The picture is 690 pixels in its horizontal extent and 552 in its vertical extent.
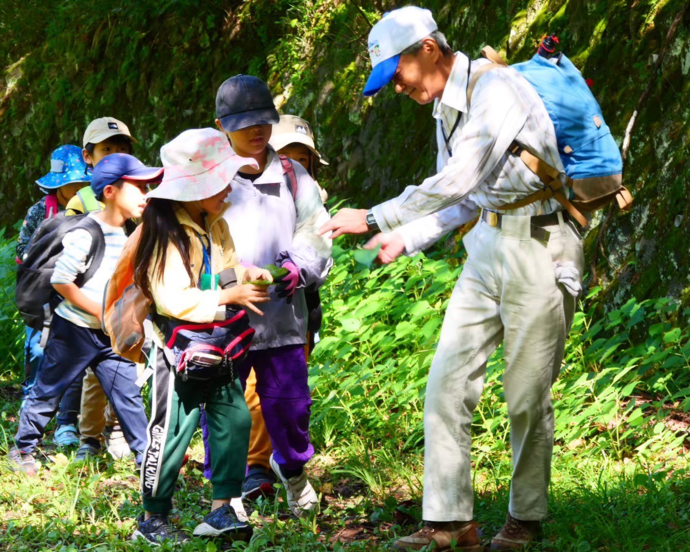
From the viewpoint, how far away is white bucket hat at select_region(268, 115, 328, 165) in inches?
213

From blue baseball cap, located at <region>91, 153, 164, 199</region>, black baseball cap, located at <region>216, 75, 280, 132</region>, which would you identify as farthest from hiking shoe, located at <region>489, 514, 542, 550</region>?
blue baseball cap, located at <region>91, 153, 164, 199</region>

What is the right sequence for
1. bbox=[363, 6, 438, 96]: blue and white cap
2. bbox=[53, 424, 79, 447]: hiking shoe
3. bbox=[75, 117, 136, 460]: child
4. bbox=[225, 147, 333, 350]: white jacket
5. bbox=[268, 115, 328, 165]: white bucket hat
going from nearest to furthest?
bbox=[363, 6, 438, 96]: blue and white cap → bbox=[225, 147, 333, 350]: white jacket → bbox=[268, 115, 328, 165]: white bucket hat → bbox=[75, 117, 136, 460]: child → bbox=[53, 424, 79, 447]: hiking shoe

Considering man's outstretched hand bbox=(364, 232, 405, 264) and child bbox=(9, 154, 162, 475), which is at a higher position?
man's outstretched hand bbox=(364, 232, 405, 264)

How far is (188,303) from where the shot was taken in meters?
3.60

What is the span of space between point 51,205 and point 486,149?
3962mm

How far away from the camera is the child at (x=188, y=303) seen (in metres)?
3.63

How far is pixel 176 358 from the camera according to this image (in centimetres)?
→ 367

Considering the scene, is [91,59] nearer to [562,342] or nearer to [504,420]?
[504,420]

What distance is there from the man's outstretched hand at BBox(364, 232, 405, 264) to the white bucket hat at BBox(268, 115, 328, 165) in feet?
6.55

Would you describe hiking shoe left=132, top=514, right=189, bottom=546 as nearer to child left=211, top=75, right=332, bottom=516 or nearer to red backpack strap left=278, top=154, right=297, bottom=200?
child left=211, top=75, right=332, bottom=516

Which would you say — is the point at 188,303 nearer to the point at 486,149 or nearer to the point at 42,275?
the point at 486,149

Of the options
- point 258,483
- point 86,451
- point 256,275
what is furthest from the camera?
point 86,451

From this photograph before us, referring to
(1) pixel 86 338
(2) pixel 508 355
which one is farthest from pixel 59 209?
(2) pixel 508 355

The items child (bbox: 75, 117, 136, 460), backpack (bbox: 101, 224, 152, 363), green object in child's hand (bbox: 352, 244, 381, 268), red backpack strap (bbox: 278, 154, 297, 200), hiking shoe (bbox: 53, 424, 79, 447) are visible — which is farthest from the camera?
hiking shoe (bbox: 53, 424, 79, 447)
